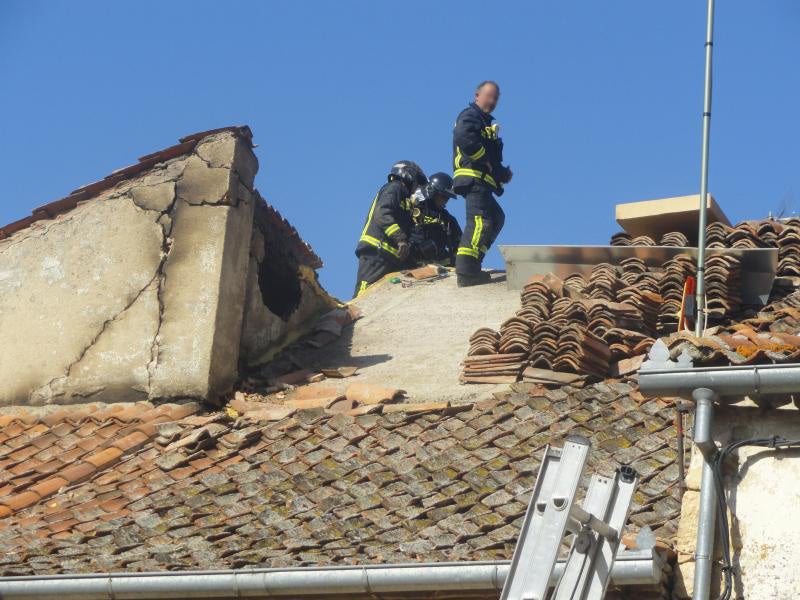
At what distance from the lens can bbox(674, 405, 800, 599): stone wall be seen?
7000 millimetres

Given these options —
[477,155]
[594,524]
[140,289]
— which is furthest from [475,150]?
[594,524]

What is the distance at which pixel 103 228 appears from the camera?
39.1ft

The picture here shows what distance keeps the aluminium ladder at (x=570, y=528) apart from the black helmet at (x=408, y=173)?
38.4 ft

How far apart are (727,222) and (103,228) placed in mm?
5172

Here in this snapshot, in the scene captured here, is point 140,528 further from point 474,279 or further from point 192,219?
point 474,279

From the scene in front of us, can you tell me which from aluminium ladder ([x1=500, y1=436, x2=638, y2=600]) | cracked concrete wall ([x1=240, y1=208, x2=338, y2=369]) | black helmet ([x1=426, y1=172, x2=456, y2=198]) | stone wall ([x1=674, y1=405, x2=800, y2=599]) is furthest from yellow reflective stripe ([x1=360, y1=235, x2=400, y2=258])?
aluminium ladder ([x1=500, y1=436, x2=638, y2=600])

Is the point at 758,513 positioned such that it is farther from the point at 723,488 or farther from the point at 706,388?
the point at 706,388

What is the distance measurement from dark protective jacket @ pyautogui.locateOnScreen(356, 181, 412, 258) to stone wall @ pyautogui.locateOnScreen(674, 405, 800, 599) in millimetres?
9352

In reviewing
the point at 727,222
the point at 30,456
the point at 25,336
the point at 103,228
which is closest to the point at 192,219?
the point at 103,228

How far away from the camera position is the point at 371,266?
16.8m

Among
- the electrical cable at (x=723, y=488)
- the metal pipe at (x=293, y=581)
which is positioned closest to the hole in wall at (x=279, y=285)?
the metal pipe at (x=293, y=581)

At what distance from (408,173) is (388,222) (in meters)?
0.98

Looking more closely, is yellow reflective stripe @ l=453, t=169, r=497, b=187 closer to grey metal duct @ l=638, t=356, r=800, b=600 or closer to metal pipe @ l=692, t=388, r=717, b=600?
grey metal duct @ l=638, t=356, r=800, b=600

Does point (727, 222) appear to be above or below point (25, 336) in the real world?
above
